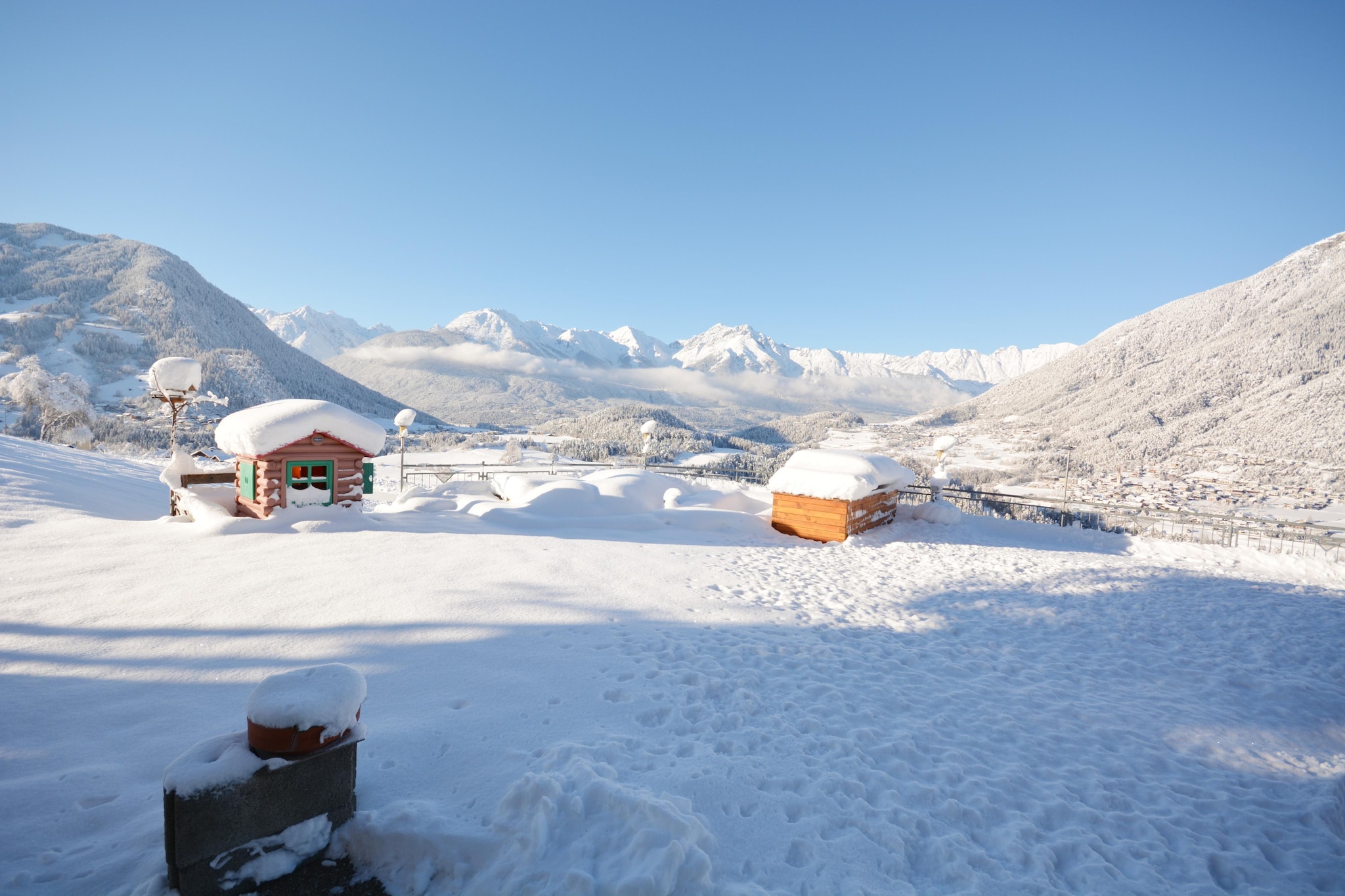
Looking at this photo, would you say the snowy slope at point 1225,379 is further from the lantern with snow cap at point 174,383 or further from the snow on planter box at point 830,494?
the lantern with snow cap at point 174,383

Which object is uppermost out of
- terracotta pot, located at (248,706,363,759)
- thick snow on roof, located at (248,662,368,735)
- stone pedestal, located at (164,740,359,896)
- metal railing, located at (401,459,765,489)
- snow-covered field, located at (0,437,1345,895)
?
metal railing, located at (401,459,765,489)

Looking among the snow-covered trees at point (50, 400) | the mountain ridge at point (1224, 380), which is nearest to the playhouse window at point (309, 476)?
the snow-covered trees at point (50, 400)

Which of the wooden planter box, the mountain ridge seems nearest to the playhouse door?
the wooden planter box

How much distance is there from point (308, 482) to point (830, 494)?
10.8 m

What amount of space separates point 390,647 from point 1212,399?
61606mm

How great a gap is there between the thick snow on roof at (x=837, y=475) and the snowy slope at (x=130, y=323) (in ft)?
229

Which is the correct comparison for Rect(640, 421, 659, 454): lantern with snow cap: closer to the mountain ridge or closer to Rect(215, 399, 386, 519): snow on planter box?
Rect(215, 399, 386, 519): snow on planter box

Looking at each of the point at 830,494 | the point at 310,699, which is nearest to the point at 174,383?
the point at 310,699

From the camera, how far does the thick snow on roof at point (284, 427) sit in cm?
859

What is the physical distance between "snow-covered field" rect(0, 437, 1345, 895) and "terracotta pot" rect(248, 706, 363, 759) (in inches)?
24.0

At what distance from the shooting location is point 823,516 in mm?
11508

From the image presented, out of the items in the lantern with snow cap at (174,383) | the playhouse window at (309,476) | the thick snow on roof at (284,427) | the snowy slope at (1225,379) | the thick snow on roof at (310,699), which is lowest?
the thick snow on roof at (310,699)

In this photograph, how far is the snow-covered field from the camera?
264cm

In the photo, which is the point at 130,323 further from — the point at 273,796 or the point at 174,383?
the point at 273,796
